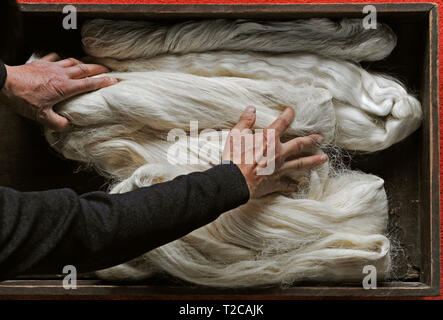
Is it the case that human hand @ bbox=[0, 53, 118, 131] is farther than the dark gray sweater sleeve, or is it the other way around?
human hand @ bbox=[0, 53, 118, 131]

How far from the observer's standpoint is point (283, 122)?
0.87 meters

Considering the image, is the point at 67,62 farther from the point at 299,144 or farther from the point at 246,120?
the point at 299,144

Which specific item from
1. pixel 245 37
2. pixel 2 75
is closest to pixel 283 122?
pixel 245 37

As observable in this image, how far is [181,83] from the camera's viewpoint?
88 cm

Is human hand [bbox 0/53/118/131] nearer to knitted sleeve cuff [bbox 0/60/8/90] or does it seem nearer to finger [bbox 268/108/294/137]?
knitted sleeve cuff [bbox 0/60/8/90]

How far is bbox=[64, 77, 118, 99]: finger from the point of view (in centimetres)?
87

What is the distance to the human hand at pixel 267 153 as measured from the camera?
2.72 feet

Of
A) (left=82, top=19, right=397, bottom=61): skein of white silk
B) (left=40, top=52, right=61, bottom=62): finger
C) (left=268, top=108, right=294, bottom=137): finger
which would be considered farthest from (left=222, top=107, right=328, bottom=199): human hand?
(left=40, top=52, right=61, bottom=62): finger

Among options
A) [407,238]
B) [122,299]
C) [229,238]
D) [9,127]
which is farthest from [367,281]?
[9,127]

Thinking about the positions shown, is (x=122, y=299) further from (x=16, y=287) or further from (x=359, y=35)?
(x=359, y=35)

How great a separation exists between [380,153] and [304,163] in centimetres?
20

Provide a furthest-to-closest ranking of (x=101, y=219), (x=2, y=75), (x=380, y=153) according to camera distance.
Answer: (x=380, y=153)
(x=2, y=75)
(x=101, y=219)

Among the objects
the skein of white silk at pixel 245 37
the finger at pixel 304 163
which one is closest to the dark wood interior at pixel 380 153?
the skein of white silk at pixel 245 37

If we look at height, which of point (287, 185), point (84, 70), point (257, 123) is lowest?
point (287, 185)
